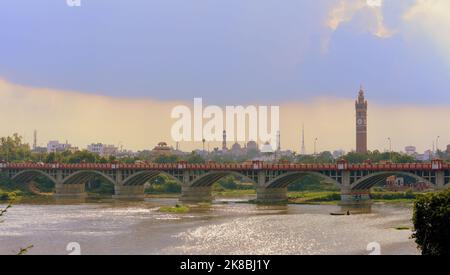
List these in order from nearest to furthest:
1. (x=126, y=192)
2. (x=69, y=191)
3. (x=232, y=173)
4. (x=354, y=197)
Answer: (x=354, y=197), (x=232, y=173), (x=126, y=192), (x=69, y=191)

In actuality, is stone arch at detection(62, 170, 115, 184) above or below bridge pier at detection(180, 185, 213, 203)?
above

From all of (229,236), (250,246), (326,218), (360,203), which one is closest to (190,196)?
(360,203)

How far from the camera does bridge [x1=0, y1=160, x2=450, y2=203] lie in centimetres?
10444

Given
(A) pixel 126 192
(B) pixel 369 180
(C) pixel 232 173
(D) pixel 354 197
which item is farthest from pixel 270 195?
(A) pixel 126 192

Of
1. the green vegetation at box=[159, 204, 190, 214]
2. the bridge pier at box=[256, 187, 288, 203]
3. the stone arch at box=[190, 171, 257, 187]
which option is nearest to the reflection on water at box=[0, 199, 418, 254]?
the green vegetation at box=[159, 204, 190, 214]

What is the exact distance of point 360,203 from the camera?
112m

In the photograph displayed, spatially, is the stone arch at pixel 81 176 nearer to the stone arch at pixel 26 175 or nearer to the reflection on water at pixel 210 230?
the stone arch at pixel 26 175

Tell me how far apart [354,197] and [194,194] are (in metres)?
29.9

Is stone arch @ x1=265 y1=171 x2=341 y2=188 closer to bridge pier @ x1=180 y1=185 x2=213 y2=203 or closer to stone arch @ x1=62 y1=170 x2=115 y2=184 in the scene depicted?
bridge pier @ x1=180 y1=185 x2=213 y2=203

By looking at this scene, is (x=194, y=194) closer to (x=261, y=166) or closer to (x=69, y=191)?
(x=261, y=166)

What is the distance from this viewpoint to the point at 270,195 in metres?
121

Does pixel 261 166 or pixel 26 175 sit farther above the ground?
pixel 261 166

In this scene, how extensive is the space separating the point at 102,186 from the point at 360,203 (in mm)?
61646
